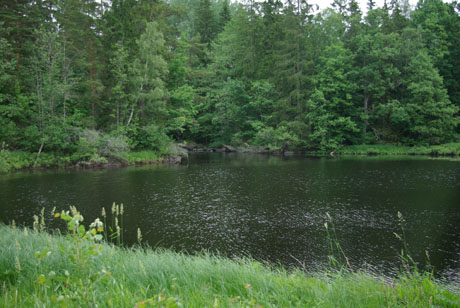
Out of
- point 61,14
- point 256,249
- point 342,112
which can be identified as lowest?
point 256,249

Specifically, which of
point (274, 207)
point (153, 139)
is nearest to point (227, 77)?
point (153, 139)

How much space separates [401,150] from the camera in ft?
141

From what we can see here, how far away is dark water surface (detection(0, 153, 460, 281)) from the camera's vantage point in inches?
408

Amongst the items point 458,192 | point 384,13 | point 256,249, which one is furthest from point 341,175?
point 384,13

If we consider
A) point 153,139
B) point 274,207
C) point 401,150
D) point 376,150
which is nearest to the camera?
point 274,207

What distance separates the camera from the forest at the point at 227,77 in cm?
2952

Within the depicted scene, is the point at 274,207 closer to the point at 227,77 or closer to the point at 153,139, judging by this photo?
the point at 153,139

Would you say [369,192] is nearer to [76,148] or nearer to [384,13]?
[76,148]

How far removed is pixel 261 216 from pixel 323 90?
3620 centimetres

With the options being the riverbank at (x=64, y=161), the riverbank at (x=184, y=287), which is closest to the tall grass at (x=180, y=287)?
the riverbank at (x=184, y=287)

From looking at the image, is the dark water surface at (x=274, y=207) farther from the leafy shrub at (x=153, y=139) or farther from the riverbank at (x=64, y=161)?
the leafy shrub at (x=153, y=139)

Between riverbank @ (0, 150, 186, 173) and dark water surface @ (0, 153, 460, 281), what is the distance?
254cm

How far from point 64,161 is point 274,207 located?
22.0 m

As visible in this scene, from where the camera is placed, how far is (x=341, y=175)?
24.7m
